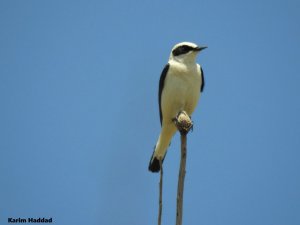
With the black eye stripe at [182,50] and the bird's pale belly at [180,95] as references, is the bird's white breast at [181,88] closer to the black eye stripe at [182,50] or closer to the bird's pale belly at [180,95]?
the bird's pale belly at [180,95]

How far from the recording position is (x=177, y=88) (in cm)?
849

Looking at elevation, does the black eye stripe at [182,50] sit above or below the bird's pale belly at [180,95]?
above

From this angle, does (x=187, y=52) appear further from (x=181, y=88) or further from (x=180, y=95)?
(x=180, y=95)

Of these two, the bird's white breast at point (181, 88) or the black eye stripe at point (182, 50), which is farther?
the black eye stripe at point (182, 50)

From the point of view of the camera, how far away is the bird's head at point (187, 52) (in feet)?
29.1

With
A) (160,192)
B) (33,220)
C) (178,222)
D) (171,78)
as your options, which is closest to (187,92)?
(171,78)

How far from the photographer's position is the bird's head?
888 cm

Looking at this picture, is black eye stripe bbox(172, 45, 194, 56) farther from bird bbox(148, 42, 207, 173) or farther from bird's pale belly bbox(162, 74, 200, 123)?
bird's pale belly bbox(162, 74, 200, 123)

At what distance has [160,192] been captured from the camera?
399 centimetres

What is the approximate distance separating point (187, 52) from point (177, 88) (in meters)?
0.85

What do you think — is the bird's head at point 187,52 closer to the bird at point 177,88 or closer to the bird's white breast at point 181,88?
the bird at point 177,88

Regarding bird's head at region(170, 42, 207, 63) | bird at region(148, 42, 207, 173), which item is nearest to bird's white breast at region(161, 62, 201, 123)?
bird at region(148, 42, 207, 173)

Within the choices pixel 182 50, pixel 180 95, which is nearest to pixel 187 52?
pixel 182 50

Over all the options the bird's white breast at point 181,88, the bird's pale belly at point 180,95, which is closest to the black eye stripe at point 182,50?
the bird's white breast at point 181,88
